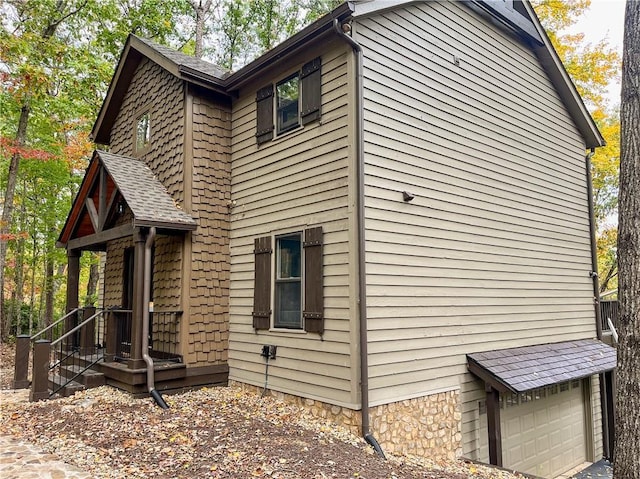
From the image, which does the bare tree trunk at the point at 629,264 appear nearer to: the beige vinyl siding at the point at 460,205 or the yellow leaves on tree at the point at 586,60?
the beige vinyl siding at the point at 460,205

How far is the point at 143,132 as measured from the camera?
10.1 metres

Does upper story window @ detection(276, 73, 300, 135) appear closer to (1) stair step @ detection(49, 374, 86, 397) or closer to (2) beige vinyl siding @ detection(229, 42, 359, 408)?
(2) beige vinyl siding @ detection(229, 42, 359, 408)

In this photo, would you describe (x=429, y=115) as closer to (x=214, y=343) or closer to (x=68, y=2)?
(x=214, y=343)

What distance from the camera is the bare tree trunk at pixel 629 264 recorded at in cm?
381

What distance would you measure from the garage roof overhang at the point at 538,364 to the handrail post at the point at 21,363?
796 cm

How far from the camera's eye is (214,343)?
809 centimetres

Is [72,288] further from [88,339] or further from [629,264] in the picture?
[629,264]

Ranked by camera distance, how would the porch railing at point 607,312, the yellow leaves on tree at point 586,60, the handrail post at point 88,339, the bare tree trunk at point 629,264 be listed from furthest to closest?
the yellow leaves on tree at point 586,60
the porch railing at point 607,312
the handrail post at point 88,339
the bare tree trunk at point 629,264

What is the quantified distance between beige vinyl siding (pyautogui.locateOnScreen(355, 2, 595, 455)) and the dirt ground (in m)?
0.96

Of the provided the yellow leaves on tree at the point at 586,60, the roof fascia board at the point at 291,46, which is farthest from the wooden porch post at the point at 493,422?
the yellow leaves on tree at the point at 586,60

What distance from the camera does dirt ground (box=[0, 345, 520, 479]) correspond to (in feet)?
15.4

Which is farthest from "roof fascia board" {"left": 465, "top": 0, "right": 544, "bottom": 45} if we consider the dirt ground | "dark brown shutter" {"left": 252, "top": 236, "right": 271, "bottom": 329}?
the dirt ground

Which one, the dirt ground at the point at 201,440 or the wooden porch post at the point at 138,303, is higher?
the wooden porch post at the point at 138,303

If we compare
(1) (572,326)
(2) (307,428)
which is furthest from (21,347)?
(1) (572,326)
